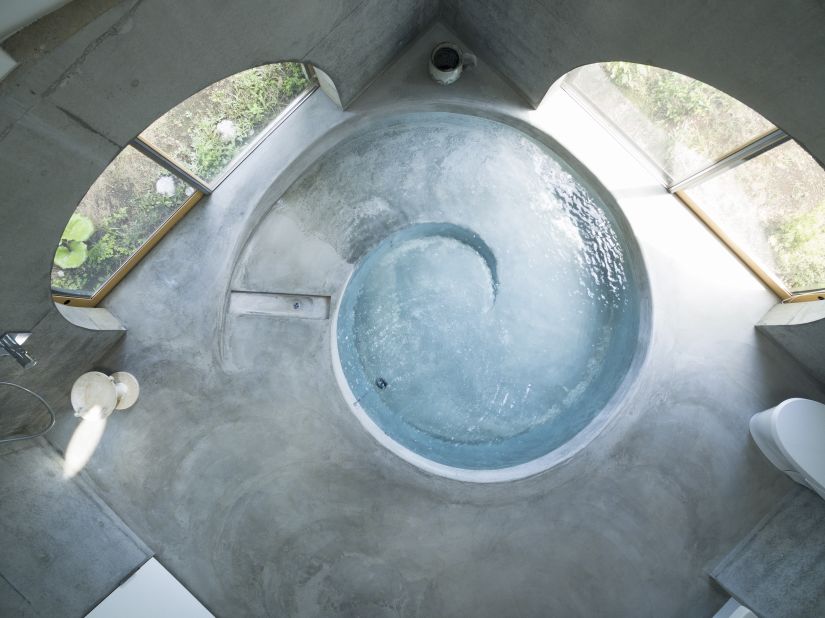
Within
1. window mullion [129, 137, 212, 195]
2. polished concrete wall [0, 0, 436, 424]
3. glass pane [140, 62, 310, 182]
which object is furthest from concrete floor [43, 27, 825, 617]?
polished concrete wall [0, 0, 436, 424]

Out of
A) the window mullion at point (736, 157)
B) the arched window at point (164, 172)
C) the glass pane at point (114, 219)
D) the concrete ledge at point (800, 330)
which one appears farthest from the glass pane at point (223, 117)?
the concrete ledge at point (800, 330)

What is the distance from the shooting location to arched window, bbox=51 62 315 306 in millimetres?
3828

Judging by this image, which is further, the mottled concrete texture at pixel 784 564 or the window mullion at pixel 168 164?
the mottled concrete texture at pixel 784 564

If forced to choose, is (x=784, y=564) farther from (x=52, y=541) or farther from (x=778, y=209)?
(x=52, y=541)

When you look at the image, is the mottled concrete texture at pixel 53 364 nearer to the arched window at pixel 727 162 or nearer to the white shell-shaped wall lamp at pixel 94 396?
the white shell-shaped wall lamp at pixel 94 396

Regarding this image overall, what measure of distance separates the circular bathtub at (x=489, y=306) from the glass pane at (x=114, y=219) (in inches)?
57.4

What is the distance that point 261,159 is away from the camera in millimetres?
4742

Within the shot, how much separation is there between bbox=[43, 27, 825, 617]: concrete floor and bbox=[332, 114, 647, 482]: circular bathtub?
32cm

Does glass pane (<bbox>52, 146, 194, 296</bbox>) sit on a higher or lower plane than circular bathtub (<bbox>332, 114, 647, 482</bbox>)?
higher

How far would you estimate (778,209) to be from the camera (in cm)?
401

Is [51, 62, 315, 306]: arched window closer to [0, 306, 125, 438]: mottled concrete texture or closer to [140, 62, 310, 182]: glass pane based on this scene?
[140, 62, 310, 182]: glass pane

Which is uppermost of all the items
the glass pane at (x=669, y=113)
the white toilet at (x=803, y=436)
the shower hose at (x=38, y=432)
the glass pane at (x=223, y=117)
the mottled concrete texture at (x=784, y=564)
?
the glass pane at (x=223, y=117)

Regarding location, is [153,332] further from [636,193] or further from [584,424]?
[636,193]

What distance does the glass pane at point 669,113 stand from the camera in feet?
12.7
